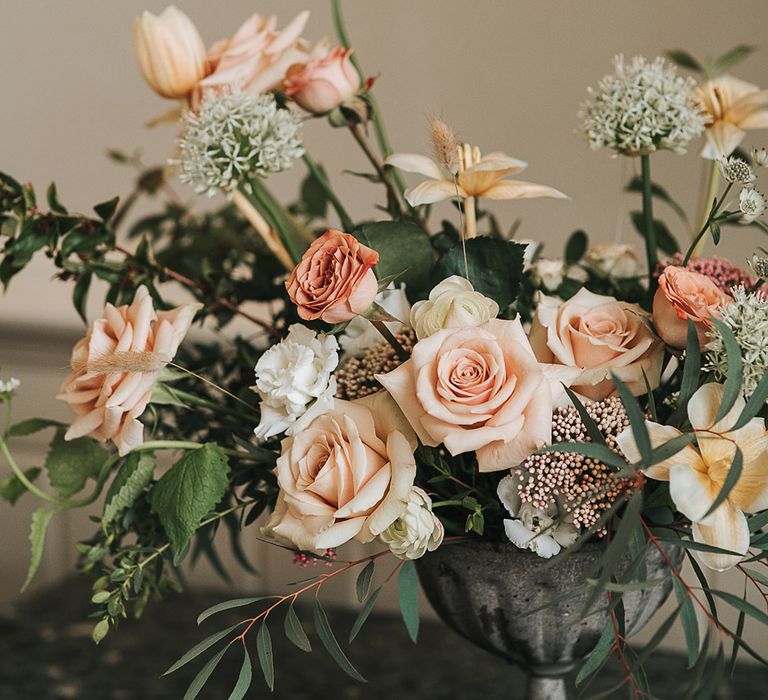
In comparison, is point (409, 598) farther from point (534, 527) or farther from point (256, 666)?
point (256, 666)

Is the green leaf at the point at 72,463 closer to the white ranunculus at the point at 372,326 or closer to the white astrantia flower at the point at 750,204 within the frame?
the white ranunculus at the point at 372,326

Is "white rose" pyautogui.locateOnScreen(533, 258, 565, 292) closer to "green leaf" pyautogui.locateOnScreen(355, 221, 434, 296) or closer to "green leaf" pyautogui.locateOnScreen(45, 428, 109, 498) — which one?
"green leaf" pyautogui.locateOnScreen(355, 221, 434, 296)

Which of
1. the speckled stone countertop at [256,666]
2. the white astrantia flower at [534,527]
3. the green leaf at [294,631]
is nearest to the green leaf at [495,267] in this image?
the white astrantia flower at [534,527]

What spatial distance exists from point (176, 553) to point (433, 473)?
156 mm

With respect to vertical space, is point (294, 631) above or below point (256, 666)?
above

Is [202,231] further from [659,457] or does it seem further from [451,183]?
[659,457]

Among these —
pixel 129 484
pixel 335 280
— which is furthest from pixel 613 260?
pixel 129 484

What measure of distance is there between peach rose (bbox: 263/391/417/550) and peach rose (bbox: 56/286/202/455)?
A: 0.09 meters

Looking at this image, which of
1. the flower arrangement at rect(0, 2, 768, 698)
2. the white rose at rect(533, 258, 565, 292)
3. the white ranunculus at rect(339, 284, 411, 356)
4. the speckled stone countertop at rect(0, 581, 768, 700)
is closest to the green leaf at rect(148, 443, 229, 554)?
the flower arrangement at rect(0, 2, 768, 698)

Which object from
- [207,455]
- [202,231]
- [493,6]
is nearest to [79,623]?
[202,231]

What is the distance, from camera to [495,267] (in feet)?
1.67

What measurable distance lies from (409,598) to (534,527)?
0.08 m

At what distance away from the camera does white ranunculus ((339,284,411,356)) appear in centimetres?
51

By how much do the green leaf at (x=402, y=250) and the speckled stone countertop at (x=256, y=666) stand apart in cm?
46
